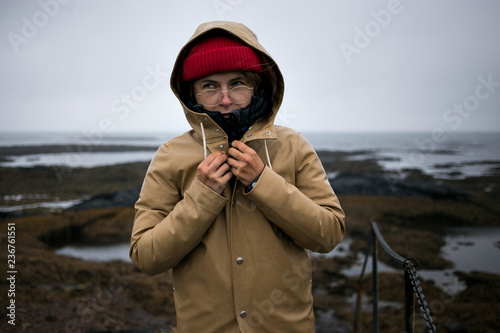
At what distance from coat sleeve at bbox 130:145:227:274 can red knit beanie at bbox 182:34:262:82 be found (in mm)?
475

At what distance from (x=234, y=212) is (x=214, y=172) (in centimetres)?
28

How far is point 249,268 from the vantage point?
153 cm

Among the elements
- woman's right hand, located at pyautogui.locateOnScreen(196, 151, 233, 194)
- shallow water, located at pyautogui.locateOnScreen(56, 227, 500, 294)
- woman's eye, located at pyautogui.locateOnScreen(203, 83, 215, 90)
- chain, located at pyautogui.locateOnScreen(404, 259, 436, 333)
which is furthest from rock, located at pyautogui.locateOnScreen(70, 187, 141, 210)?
chain, located at pyautogui.locateOnScreen(404, 259, 436, 333)

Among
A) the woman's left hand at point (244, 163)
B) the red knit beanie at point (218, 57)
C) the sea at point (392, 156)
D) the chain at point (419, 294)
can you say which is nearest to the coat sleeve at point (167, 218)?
the woman's left hand at point (244, 163)

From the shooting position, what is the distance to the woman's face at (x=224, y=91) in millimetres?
1575

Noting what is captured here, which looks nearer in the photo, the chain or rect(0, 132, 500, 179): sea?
the chain

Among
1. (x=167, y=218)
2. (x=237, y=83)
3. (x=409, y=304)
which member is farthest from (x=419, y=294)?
(x=237, y=83)

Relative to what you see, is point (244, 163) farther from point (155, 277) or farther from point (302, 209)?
point (155, 277)

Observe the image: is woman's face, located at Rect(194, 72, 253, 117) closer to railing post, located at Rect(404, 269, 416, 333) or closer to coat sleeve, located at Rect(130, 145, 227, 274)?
coat sleeve, located at Rect(130, 145, 227, 274)

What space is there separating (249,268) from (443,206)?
2157cm

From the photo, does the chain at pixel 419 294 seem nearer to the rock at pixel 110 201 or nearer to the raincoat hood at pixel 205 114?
the raincoat hood at pixel 205 114

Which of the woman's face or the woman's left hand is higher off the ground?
the woman's face

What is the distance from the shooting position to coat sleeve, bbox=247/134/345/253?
1.42m

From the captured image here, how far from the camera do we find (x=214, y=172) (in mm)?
1405
